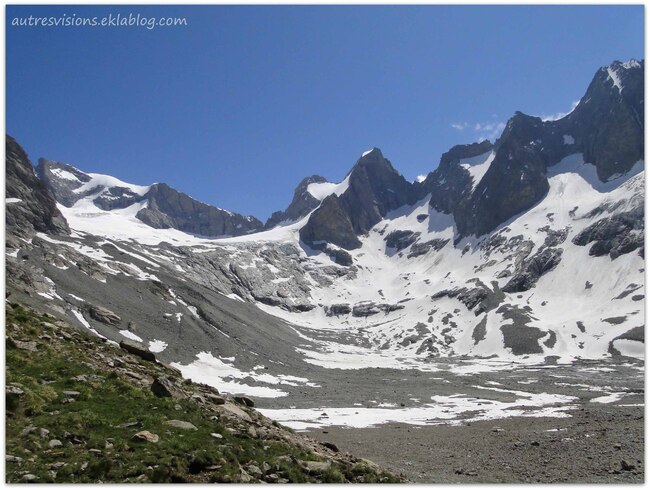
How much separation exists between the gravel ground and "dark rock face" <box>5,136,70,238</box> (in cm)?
14689

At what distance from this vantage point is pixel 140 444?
13.8m

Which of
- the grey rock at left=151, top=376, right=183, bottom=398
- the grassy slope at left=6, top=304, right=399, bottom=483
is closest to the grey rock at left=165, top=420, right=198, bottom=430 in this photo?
the grassy slope at left=6, top=304, right=399, bottom=483

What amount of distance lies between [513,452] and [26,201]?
594 feet

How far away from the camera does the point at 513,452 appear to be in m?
29.1

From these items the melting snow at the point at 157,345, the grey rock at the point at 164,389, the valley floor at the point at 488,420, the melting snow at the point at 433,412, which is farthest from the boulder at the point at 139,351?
the melting snow at the point at 157,345

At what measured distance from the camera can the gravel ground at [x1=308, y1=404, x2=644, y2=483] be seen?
22578mm

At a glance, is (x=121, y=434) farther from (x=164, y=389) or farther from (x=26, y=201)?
(x=26, y=201)

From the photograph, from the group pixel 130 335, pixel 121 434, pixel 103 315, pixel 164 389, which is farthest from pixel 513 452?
pixel 103 315

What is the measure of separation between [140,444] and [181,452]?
1331 mm

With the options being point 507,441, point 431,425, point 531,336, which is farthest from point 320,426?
point 531,336

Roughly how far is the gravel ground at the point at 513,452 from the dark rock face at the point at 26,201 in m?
147

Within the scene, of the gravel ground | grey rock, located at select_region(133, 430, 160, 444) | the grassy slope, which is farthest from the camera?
the gravel ground

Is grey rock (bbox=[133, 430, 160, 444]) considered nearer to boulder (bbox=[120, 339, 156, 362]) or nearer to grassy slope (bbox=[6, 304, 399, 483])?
grassy slope (bbox=[6, 304, 399, 483])

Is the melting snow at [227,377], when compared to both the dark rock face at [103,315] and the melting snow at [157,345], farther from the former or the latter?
the dark rock face at [103,315]
